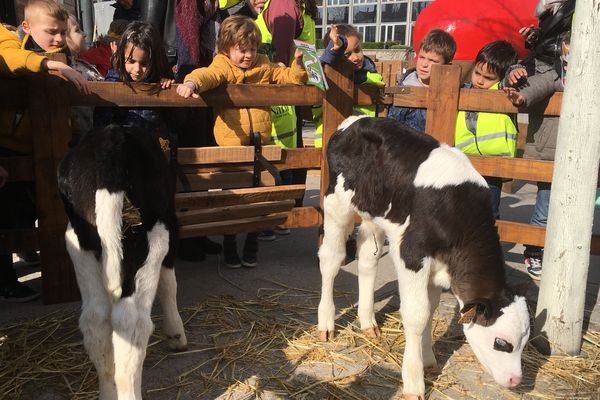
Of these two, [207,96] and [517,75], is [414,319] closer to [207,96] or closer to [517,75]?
[207,96]

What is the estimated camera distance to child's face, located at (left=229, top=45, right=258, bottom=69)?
444 cm

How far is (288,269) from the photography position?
5.19m

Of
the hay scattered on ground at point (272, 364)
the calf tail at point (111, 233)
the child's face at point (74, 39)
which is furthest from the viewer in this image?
the child's face at point (74, 39)

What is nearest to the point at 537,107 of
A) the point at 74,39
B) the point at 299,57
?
the point at 299,57

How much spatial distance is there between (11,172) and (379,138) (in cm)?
262

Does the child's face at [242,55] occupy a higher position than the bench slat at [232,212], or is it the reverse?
the child's face at [242,55]

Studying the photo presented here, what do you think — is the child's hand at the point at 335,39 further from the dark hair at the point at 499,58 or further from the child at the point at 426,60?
the dark hair at the point at 499,58

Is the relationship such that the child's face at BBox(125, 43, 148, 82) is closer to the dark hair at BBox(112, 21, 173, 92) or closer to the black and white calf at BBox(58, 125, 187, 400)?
the dark hair at BBox(112, 21, 173, 92)

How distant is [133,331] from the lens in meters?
2.56

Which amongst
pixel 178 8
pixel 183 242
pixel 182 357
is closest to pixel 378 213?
pixel 182 357

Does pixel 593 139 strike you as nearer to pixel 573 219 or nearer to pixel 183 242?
pixel 573 219

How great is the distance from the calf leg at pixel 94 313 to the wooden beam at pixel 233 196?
1.32 m

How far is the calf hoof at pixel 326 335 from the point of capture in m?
3.88

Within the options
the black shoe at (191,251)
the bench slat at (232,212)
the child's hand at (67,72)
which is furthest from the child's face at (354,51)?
the child's hand at (67,72)
